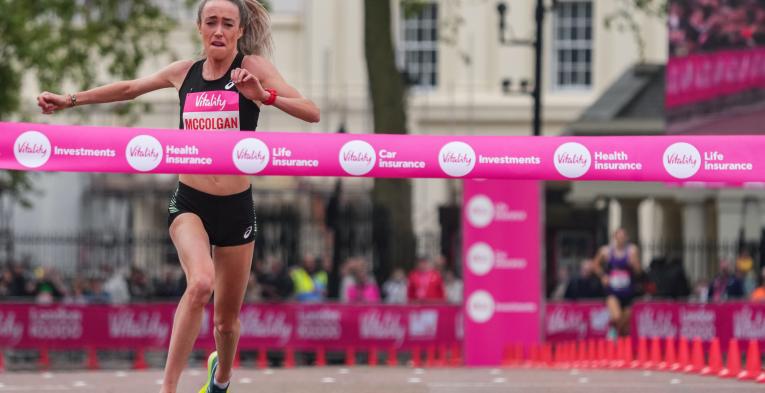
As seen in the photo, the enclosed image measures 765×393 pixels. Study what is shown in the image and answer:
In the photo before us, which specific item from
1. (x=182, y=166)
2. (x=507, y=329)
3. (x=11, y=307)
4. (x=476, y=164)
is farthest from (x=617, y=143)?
(x=11, y=307)

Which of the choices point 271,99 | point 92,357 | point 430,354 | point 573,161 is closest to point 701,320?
point 430,354

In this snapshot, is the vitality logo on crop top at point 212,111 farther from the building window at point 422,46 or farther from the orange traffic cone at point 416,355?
the building window at point 422,46

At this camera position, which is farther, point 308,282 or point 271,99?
point 308,282

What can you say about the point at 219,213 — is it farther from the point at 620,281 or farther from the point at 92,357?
the point at 92,357

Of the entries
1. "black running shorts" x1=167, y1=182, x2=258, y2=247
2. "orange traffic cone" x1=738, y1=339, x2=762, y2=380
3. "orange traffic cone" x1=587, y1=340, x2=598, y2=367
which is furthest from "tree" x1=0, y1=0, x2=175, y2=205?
"black running shorts" x1=167, y1=182, x2=258, y2=247

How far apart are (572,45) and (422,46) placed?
176 inches

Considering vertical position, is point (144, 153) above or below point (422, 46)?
below

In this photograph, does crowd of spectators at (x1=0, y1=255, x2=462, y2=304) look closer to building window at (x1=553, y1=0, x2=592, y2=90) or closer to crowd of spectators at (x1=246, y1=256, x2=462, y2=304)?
crowd of spectators at (x1=246, y1=256, x2=462, y2=304)

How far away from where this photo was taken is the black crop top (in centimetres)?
919

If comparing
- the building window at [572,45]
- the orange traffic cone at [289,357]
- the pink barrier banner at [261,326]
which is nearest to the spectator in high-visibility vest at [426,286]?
the pink barrier banner at [261,326]

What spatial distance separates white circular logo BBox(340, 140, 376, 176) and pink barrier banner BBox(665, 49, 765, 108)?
11645 mm

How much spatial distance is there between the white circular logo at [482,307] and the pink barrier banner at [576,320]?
513cm

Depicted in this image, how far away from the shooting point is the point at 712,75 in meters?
21.8

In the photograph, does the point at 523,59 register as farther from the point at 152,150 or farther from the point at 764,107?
the point at 152,150
